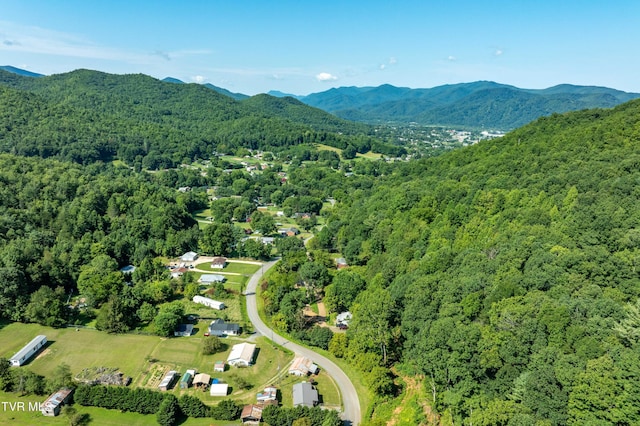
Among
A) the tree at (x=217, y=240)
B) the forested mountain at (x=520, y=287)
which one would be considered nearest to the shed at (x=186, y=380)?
the forested mountain at (x=520, y=287)

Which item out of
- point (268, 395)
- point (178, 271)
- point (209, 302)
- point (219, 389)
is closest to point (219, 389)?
point (219, 389)

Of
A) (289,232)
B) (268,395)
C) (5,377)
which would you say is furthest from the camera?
(289,232)

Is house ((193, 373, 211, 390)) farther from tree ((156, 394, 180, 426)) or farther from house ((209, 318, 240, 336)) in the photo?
house ((209, 318, 240, 336))

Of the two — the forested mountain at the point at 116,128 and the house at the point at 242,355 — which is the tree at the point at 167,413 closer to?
the house at the point at 242,355

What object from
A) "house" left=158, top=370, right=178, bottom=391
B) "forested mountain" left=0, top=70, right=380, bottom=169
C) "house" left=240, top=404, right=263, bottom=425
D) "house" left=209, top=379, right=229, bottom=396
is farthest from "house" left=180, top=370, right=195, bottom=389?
"forested mountain" left=0, top=70, right=380, bottom=169

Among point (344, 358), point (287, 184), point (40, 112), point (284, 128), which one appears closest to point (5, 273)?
point (344, 358)

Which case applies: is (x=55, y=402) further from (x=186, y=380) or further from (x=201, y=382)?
(x=201, y=382)
